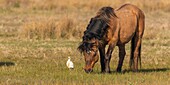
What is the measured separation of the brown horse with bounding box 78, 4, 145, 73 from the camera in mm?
13023

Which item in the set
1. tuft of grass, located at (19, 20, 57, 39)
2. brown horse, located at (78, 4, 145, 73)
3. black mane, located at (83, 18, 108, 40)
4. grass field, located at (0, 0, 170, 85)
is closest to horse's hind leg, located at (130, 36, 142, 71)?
brown horse, located at (78, 4, 145, 73)

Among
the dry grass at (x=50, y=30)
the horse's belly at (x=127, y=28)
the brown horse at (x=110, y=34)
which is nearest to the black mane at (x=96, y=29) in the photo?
the brown horse at (x=110, y=34)

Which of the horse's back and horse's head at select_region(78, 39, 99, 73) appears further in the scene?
the horse's back

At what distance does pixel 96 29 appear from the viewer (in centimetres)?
1328

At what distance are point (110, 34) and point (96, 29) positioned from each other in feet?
2.05

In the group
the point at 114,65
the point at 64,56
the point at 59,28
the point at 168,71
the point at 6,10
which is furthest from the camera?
the point at 6,10

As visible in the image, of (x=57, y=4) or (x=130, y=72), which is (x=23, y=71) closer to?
(x=130, y=72)

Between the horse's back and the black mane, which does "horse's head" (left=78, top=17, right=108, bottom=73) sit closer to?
the black mane

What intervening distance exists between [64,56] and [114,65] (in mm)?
2410

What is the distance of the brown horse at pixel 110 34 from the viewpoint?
13.0m

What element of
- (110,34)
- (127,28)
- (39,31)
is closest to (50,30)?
(39,31)

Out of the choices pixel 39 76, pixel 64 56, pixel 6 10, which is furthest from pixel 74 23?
pixel 6 10

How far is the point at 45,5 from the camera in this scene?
4088 cm

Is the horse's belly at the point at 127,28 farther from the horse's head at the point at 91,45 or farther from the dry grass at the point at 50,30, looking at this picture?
the dry grass at the point at 50,30
